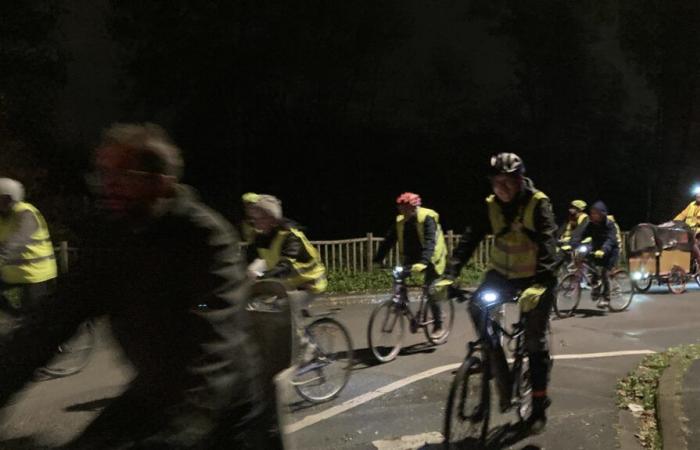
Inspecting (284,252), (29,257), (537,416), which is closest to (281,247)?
(284,252)

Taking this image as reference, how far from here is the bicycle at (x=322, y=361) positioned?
19.5 ft

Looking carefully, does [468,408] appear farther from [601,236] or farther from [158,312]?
[601,236]

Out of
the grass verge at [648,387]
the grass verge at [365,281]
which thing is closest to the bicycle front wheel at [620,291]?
the grass verge at [648,387]

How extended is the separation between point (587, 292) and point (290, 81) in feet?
49.4

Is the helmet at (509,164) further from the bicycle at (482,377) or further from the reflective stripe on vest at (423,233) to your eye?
the reflective stripe on vest at (423,233)

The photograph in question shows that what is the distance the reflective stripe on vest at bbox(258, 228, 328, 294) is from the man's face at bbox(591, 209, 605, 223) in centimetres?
585

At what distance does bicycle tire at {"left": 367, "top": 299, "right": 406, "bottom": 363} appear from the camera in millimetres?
7352

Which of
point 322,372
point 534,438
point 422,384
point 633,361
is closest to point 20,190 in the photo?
point 322,372

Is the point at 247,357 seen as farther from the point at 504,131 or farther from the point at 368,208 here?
the point at 504,131

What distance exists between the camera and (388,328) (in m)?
7.47

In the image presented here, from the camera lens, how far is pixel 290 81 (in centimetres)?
2416

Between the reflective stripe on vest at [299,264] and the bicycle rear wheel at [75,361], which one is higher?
the reflective stripe on vest at [299,264]

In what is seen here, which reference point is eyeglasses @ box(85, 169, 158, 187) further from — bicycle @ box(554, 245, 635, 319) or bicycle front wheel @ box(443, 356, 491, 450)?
bicycle @ box(554, 245, 635, 319)

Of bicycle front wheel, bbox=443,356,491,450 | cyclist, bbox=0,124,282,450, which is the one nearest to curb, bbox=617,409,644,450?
bicycle front wheel, bbox=443,356,491,450
